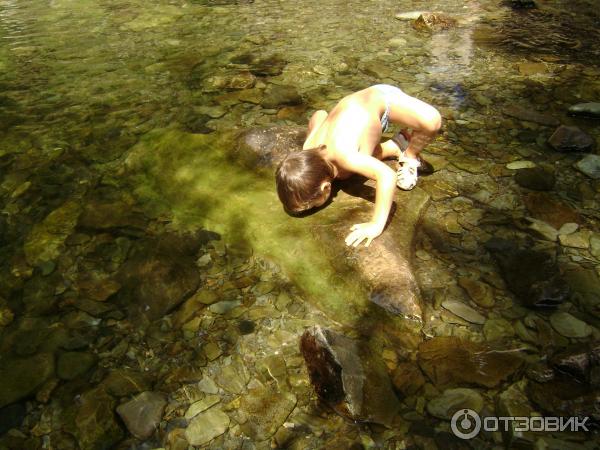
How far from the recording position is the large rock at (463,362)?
7.81ft

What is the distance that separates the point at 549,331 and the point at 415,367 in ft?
2.82

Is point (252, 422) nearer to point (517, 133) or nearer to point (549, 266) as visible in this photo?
point (549, 266)

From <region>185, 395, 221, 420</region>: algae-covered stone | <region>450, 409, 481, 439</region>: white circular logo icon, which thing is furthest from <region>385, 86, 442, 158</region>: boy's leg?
<region>185, 395, 221, 420</region>: algae-covered stone

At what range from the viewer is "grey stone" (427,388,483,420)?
7.36 feet

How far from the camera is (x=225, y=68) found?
259 inches

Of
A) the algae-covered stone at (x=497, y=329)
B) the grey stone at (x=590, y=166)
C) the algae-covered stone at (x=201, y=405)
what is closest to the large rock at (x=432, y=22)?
the grey stone at (x=590, y=166)

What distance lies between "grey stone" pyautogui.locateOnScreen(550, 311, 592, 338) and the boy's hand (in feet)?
4.00

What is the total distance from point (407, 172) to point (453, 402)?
6.67 ft

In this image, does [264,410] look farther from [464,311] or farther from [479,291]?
[479,291]

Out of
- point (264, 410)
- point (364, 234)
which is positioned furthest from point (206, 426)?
point (364, 234)

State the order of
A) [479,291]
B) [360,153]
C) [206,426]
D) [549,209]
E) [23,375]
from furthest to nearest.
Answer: [549,209] < [360,153] < [479,291] < [23,375] < [206,426]

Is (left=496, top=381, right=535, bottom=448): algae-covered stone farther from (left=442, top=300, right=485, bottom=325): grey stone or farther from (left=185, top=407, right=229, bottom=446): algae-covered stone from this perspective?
(left=185, top=407, right=229, bottom=446): algae-covered stone

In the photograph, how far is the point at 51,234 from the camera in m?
3.63

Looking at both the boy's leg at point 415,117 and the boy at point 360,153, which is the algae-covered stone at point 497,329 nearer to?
the boy at point 360,153
